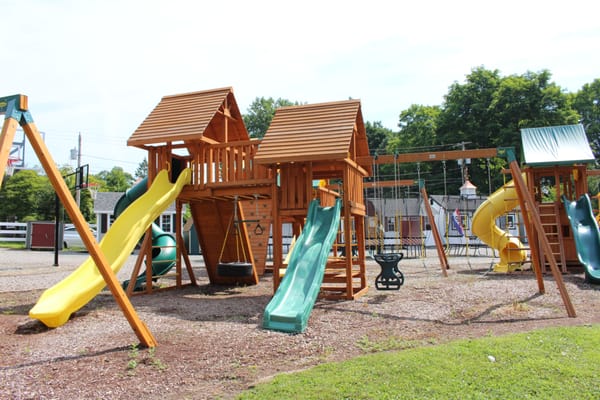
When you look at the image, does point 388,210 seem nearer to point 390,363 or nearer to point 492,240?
point 492,240

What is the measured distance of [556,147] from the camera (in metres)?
15.9

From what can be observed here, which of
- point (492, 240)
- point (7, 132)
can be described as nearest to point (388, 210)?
point (492, 240)

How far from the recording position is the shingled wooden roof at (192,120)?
11.9 metres

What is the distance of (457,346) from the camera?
19.8 ft

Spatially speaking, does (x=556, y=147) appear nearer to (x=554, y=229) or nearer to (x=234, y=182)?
(x=554, y=229)

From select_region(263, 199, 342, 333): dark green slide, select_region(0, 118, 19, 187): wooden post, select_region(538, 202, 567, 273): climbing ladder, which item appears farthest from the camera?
select_region(538, 202, 567, 273): climbing ladder

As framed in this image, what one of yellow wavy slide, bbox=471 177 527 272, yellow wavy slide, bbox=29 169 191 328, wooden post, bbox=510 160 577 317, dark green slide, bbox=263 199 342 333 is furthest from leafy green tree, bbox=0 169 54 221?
wooden post, bbox=510 160 577 317

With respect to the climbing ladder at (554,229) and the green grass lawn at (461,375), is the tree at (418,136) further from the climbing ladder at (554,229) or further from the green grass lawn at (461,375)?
the green grass lawn at (461,375)

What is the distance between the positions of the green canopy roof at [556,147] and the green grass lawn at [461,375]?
10.6 meters

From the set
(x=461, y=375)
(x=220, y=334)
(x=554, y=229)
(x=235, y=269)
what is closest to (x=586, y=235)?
(x=554, y=229)

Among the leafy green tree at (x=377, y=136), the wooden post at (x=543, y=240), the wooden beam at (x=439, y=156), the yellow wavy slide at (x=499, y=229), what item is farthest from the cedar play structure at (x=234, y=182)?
the leafy green tree at (x=377, y=136)

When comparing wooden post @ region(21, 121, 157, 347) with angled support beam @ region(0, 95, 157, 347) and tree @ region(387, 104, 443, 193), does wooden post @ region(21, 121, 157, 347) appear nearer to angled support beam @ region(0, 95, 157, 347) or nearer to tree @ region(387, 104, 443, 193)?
angled support beam @ region(0, 95, 157, 347)

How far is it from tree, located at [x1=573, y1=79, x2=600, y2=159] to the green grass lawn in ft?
168

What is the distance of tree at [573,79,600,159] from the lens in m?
49.2
